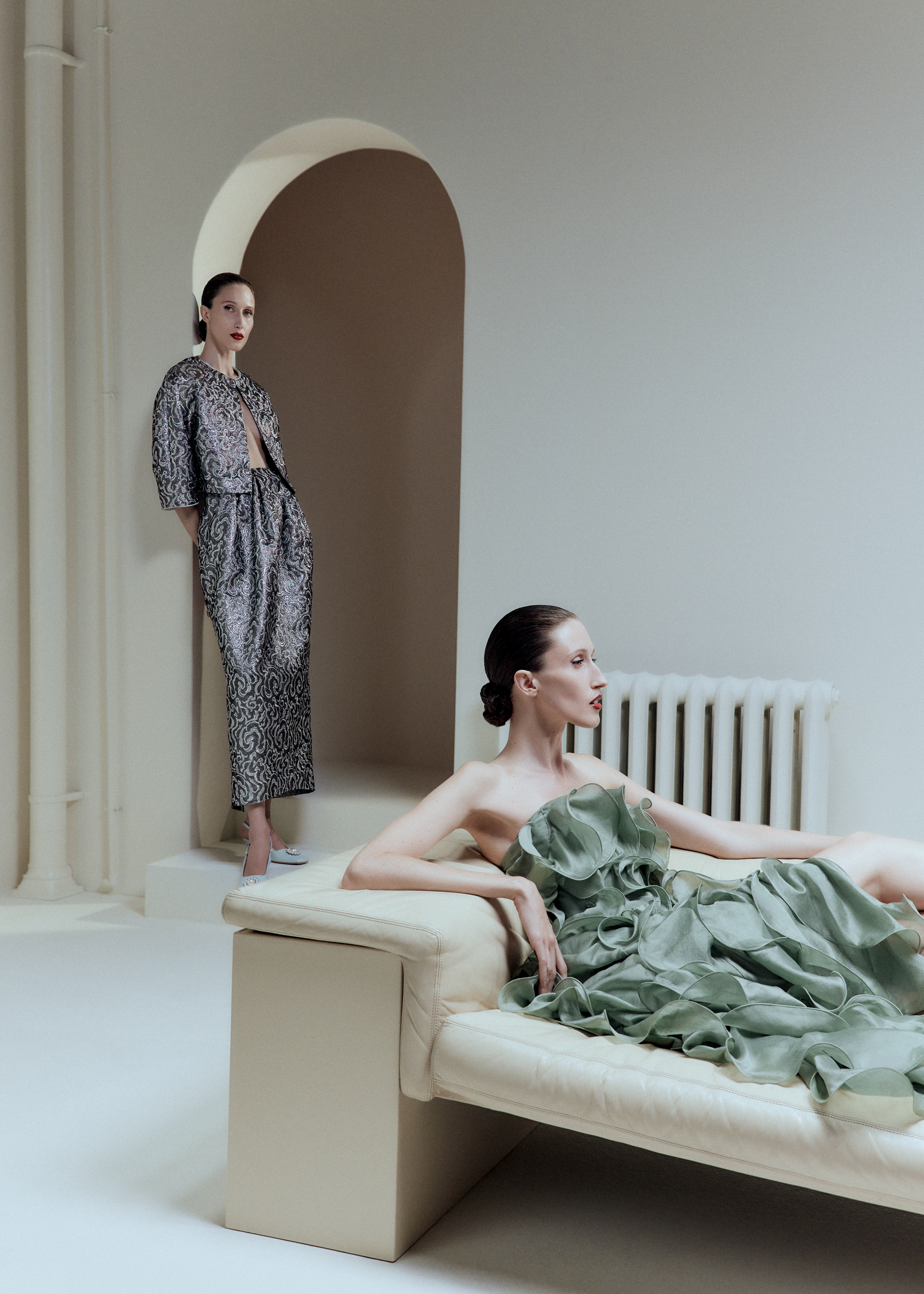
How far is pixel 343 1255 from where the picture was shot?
5.27 feet

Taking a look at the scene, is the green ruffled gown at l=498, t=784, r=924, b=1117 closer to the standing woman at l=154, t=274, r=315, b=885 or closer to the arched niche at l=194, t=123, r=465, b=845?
the standing woman at l=154, t=274, r=315, b=885

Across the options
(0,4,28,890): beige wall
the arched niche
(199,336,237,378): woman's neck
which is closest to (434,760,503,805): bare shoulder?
(199,336,237,378): woman's neck

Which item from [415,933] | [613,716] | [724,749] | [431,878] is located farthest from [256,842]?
[415,933]

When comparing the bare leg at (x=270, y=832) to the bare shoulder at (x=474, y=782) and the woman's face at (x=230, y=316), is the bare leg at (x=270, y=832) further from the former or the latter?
the bare shoulder at (x=474, y=782)

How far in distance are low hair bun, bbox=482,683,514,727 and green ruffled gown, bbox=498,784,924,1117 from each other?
0.22m

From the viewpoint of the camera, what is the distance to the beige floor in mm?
1552

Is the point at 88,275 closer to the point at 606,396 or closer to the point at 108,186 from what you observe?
the point at 108,186

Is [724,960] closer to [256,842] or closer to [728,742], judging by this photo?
[728,742]

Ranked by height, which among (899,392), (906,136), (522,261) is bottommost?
(899,392)

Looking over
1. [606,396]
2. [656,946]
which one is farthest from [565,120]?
[656,946]

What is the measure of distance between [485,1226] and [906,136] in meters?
2.62

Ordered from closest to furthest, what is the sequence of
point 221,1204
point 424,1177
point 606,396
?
point 424,1177, point 221,1204, point 606,396

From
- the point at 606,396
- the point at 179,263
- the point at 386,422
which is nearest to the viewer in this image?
the point at 606,396

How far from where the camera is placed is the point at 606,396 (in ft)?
10.2
